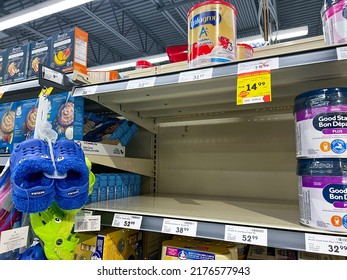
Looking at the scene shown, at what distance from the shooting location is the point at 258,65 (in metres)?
0.93

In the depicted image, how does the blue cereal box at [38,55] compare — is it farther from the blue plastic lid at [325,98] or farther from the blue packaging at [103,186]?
the blue plastic lid at [325,98]

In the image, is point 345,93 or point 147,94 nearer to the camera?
point 345,93

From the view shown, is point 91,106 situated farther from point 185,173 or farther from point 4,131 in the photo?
point 185,173

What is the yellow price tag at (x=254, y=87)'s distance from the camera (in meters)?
0.89

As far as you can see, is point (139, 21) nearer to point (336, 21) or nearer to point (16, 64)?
point (16, 64)

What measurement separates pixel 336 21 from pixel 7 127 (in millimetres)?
1839

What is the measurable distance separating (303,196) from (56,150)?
86 cm

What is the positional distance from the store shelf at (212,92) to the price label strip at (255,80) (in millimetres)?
28

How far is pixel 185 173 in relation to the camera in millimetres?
1775

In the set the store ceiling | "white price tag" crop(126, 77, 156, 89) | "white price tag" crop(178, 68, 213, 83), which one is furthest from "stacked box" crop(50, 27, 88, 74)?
the store ceiling

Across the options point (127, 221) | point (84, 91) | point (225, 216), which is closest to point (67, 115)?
point (84, 91)

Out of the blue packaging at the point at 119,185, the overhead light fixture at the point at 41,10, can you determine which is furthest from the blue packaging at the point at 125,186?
the overhead light fixture at the point at 41,10

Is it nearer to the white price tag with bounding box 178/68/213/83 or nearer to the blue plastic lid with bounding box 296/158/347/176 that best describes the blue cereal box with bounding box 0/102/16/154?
the white price tag with bounding box 178/68/213/83
